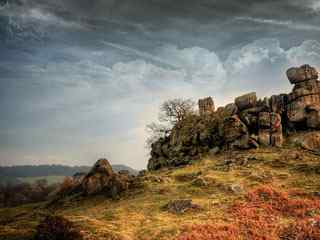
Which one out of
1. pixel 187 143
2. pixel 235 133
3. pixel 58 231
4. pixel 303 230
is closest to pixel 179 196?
pixel 303 230

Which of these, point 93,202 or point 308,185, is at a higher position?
point 308,185

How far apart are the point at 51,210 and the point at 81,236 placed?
869 inches

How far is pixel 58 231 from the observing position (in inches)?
781

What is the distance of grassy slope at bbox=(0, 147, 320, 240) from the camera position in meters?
23.0

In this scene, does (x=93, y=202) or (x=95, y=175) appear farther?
(x=95, y=175)

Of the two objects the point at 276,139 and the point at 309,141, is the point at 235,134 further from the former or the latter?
the point at 309,141

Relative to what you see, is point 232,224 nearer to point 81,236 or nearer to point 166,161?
point 81,236

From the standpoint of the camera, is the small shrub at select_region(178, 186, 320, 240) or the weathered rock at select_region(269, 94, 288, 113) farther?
the weathered rock at select_region(269, 94, 288, 113)

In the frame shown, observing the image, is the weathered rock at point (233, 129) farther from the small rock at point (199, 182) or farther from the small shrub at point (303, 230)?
the small shrub at point (303, 230)

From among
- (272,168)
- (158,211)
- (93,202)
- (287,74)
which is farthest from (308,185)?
(287,74)

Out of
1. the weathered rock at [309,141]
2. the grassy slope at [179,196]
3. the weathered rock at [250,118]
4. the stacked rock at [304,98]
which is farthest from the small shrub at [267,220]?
the stacked rock at [304,98]

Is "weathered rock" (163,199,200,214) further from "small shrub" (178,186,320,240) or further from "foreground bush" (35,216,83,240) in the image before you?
"foreground bush" (35,216,83,240)

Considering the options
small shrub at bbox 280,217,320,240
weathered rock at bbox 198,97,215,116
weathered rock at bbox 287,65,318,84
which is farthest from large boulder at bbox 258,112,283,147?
small shrub at bbox 280,217,320,240

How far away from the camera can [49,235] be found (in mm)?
19797
